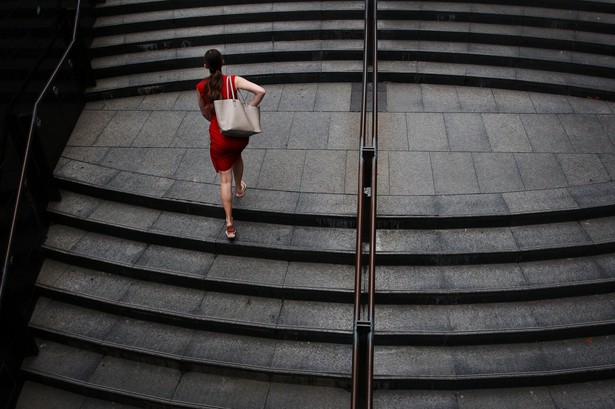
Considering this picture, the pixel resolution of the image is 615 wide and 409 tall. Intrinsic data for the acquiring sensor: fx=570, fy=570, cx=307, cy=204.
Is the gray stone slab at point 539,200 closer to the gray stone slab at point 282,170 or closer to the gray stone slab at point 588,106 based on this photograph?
the gray stone slab at point 588,106

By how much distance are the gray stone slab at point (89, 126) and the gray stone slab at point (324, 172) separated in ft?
10.1

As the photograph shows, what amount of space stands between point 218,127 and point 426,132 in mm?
3141

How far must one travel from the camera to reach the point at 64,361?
6.12m

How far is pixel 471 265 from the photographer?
6266 mm

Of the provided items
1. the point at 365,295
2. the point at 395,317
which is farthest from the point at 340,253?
the point at 395,317

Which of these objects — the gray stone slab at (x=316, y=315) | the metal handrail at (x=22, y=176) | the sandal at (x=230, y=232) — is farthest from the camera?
the sandal at (x=230, y=232)

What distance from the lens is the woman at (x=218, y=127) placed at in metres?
5.59

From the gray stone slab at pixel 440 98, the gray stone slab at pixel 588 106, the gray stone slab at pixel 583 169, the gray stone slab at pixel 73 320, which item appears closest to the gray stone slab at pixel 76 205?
the gray stone slab at pixel 73 320

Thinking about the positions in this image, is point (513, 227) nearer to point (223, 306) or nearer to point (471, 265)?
point (471, 265)

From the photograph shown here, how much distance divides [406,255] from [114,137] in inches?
175

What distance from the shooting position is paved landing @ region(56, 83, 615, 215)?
6.69 meters

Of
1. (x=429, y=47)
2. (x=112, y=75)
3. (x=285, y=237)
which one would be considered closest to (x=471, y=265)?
(x=285, y=237)

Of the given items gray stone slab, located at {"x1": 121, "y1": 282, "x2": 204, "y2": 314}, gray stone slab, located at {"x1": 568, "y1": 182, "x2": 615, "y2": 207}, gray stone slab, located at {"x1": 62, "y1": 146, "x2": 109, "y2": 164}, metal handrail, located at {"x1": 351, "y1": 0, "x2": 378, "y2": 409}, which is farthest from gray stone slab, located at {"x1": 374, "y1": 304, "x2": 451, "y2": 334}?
gray stone slab, located at {"x1": 62, "y1": 146, "x2": 109, "y2": 164}

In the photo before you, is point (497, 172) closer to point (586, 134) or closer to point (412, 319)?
point (586, 134)
